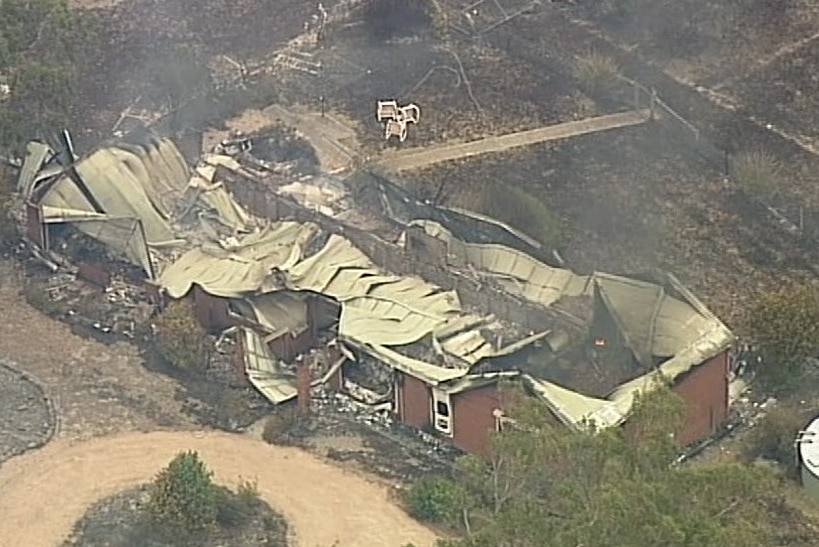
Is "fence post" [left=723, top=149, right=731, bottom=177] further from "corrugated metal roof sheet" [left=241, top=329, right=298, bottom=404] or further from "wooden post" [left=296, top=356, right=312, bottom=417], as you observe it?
"wooden post" [left=296, top=356, right=312, bottom=417]

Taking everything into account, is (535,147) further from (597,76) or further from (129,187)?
(129,187)

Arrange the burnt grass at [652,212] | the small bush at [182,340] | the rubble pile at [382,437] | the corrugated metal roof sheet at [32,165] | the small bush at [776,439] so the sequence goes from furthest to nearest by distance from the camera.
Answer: the corrugated metal roof sheet at [32,165], the burnt grass at [652,212], the small bush at [182,340], the rubble pile at [382,437], the small bush at [776,439]

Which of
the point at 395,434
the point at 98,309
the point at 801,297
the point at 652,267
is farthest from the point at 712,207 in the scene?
the point at 98,309

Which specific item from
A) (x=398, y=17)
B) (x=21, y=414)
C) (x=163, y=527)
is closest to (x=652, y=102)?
(x=398, y=17)

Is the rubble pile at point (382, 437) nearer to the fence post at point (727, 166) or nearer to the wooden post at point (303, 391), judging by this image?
the wooden post at point (303, 391)

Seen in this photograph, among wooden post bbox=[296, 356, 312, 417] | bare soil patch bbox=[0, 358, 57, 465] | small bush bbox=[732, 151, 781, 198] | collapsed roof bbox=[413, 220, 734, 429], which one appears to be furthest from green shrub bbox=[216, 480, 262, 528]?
small bush bbox=[732, 151, 781, 198]

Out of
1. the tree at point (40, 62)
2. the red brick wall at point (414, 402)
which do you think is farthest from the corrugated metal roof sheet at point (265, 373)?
the tree at point (40, 62)

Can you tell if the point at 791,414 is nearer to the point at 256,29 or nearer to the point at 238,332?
the point at 238,332
